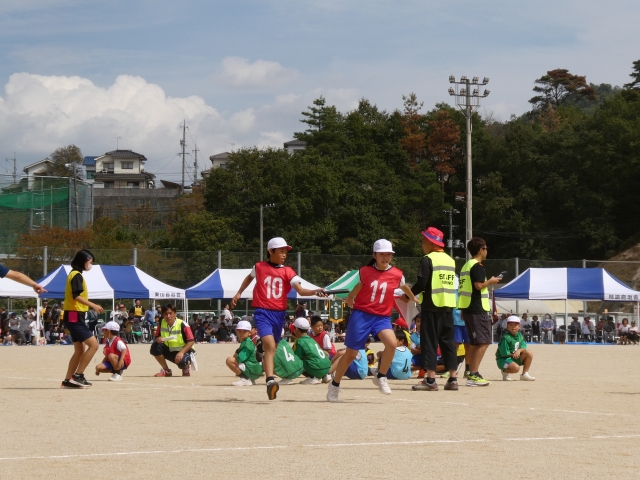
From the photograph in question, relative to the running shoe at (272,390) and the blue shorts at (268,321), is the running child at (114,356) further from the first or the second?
the running shoe at (272,390)

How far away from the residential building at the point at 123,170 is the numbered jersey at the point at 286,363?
13432 centimetres

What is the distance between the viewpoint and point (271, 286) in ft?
36.8

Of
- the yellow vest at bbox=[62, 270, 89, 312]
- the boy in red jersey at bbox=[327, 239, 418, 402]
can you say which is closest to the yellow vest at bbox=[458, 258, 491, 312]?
the boy in red jersey at bbox=[327, 239, 418, 402]

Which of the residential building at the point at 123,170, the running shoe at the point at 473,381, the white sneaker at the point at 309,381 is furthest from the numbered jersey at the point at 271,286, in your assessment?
the residential building at the point at 123,170

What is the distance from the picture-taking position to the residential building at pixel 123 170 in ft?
477

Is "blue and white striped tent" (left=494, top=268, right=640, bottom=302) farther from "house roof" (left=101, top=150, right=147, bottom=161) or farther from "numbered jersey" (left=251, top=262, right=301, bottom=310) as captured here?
"house roof" (left=101, top=150, right=147, bottom=161)

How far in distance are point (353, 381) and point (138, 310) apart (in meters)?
25.6

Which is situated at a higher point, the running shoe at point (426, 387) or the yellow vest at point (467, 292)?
the yellow vest at point (467, 292)

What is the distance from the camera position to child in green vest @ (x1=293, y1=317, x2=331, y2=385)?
14055 mm

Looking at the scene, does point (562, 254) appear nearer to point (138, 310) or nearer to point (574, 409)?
point (138, 310)

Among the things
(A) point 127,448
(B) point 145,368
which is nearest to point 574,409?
(A) point 127,448

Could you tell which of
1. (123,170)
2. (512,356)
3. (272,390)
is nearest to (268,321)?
(272,390)

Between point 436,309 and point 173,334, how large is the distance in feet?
18.0

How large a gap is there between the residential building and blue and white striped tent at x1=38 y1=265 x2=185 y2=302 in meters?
111
